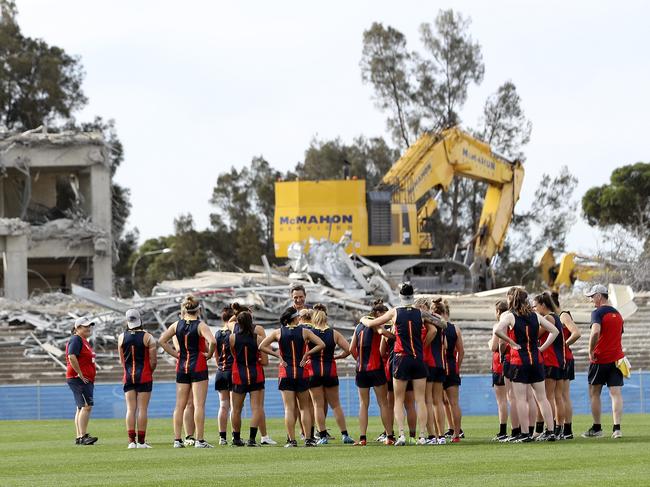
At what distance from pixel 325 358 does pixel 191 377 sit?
167 centimetres

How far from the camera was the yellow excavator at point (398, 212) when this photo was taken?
48906 millimetres

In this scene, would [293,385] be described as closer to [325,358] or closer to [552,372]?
[325,358]

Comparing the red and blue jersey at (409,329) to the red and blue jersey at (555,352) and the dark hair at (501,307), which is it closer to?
the dark hair at (501,307)

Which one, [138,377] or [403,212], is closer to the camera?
[138,377]

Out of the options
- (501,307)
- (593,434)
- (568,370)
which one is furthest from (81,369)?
(593,434)

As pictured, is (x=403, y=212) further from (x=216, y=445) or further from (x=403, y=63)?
(x=216, y=445)

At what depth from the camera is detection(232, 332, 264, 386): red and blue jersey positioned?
17703 mm

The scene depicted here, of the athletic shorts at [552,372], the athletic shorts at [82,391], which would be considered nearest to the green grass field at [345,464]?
the athletic shorts at [82,391]

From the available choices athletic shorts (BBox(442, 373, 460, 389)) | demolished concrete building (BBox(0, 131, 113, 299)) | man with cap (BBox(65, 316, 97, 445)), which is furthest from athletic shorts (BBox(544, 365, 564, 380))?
demolished concrete building (BBox(0, 131, 113, 299))

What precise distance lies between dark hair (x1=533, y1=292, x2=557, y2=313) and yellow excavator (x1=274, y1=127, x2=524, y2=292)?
3011 cm

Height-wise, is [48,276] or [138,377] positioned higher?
[48,276]

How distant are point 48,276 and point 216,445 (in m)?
48.8

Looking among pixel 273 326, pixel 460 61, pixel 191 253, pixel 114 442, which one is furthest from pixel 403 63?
pixel 114 442

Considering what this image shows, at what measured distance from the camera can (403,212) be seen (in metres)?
50.3
